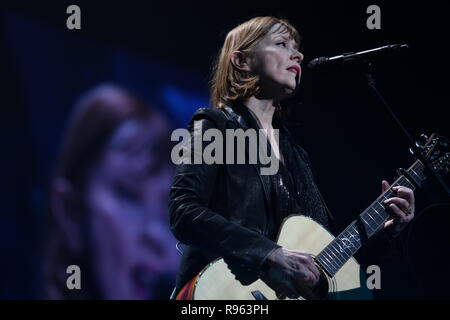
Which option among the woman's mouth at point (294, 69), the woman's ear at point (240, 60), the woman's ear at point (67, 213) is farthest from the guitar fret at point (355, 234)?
the woman's ear at point (67, 213)

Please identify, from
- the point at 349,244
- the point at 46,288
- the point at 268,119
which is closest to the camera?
the point at 349,244

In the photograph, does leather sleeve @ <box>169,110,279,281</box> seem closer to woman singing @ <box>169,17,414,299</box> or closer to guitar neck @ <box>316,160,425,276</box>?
woman singing @ <box>169,17,414,299</box>

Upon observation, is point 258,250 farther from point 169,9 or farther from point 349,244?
point 169,9

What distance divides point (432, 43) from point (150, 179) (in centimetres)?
230

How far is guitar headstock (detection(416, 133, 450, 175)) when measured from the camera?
272 cm

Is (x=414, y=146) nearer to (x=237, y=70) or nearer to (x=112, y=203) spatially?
(x=237, y=70)

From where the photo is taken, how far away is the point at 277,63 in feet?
→ 9.17

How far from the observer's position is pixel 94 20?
3652mm

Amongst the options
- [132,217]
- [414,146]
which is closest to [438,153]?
[414,146]

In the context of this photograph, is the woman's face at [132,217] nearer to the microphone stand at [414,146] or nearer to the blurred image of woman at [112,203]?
the blurred image of woman at [112,203]

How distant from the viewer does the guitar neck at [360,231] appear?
2.40 meters

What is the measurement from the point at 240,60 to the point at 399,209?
1.12 meters

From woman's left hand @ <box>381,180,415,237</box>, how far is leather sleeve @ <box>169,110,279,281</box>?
2.41 feet
